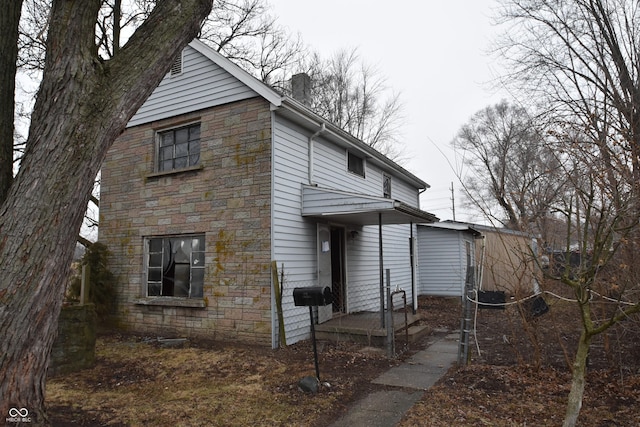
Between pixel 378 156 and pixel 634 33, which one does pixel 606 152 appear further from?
pixel 378 156

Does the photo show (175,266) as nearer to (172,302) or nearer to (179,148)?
(172,302)

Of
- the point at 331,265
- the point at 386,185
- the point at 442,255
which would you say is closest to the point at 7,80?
the point at 331,265

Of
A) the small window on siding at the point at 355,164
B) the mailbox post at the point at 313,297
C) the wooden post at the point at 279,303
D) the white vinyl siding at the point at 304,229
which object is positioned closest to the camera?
the mailbox post at the point at 313,297

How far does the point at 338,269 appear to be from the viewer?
1116 centimetres

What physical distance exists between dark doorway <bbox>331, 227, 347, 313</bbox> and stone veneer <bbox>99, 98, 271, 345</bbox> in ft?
10.3

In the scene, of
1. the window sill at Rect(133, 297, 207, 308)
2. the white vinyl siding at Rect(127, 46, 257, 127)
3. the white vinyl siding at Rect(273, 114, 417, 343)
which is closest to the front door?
the white vinyl siding at Rect(273, 114, 417, 343)

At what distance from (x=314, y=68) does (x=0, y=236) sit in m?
23.5

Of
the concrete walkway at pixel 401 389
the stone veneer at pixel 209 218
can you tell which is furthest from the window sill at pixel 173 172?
the concrete walkway at pixel 401 389

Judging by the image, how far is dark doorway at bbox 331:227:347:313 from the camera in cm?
1086

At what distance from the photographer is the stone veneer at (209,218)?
8.16 metres

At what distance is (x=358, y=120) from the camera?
2619 cm

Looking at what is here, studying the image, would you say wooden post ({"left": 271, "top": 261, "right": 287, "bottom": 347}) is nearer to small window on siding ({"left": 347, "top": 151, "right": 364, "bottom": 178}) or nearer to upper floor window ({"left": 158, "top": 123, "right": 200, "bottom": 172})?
upper floor window ({"left": 158, "top": 123, "right": 200, "bottom": 172})

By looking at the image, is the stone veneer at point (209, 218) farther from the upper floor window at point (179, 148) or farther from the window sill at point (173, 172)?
the upper floor window at point (179, 148)

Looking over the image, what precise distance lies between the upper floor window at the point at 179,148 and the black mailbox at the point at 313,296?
508 centimetres
